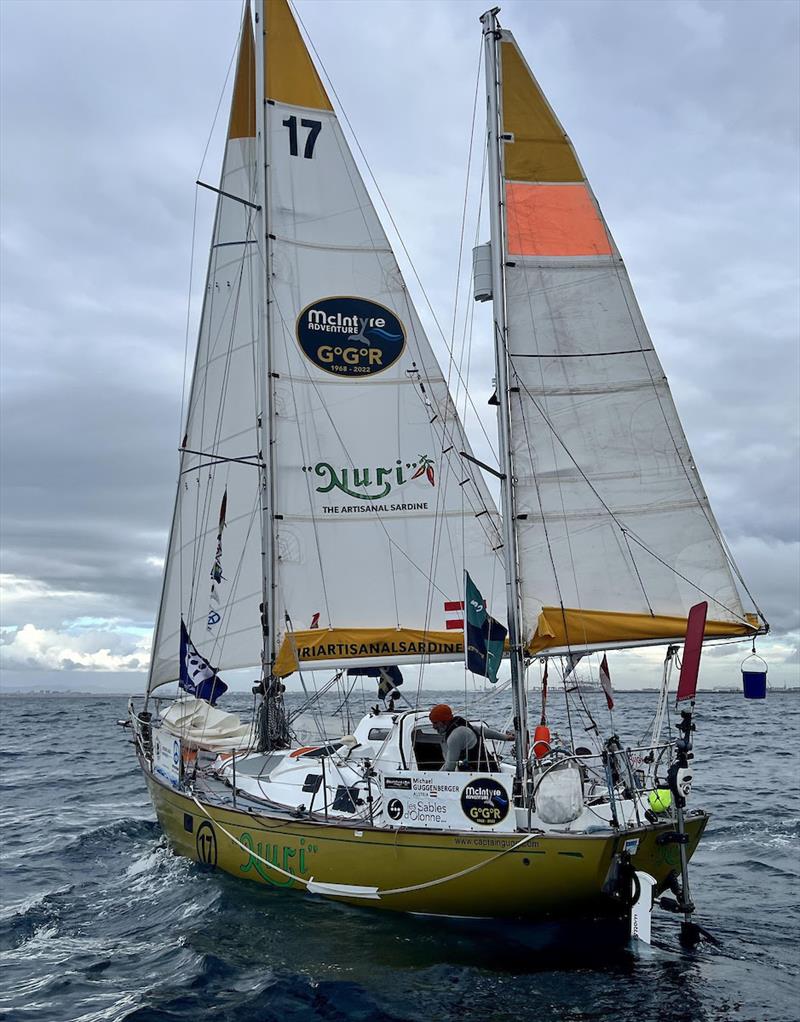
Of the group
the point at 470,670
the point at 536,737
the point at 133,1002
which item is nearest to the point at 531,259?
the point at 470,670

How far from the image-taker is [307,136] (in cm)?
1716

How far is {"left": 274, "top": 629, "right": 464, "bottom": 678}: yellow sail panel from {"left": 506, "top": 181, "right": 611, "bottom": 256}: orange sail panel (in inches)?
267

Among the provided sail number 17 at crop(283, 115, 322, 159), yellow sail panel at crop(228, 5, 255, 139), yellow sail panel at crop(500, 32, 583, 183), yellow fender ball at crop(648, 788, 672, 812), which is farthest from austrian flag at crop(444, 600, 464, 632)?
yellow sail panel at crop(228, 5, 255, 139)

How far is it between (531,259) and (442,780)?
624 centimetres

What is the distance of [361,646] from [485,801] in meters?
5.50

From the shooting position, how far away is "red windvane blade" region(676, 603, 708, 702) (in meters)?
9.35

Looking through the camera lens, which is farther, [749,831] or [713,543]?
[749,831]

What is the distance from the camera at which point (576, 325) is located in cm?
1109

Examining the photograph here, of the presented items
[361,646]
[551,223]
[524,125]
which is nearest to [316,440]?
[361,646]

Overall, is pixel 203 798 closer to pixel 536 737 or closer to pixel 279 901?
pixel 279 901

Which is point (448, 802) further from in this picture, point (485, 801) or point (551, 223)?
point (551, 223)

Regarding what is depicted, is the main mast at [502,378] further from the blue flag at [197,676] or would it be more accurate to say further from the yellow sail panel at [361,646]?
the blue flag at [197,676]

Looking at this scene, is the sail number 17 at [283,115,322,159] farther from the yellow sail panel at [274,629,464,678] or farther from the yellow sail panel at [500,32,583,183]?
the yellow sail panel at [274,629,464,678]

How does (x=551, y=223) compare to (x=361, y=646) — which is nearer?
(x=551, y=223)
